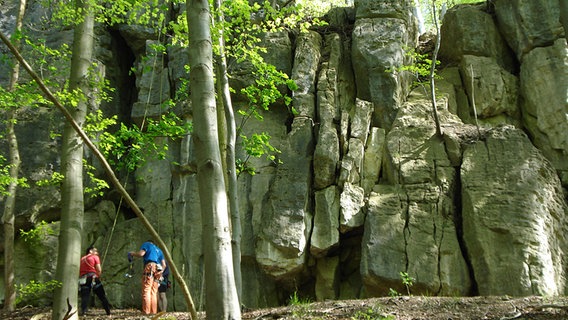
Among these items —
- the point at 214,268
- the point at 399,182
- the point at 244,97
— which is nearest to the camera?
the point at 214,268

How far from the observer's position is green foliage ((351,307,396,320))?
6.30 meters

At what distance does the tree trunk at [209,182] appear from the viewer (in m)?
4.47

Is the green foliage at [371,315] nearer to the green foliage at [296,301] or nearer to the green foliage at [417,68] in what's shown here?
the green foliage at [296,301]

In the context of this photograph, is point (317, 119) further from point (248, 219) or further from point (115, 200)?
point (115, 200)

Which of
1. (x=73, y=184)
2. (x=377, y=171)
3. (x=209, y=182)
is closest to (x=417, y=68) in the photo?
(x=377, y=171)

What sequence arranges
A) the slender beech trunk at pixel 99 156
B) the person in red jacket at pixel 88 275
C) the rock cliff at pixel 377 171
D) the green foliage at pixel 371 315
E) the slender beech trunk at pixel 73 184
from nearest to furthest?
the slender beech trunk at pixel 99 156 → the green foliage at pixel 371 315 → the slender beech trunk at pixel 73 184 → the person in red jacket at pixel 88 275 → the rock cliff at pixel 377 171

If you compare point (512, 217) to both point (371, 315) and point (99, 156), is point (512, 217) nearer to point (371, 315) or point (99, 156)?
point (371, 315)

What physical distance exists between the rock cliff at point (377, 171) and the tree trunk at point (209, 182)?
18.5 feet

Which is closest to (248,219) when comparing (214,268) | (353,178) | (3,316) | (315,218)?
(315,218)

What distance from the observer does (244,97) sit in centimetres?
1587

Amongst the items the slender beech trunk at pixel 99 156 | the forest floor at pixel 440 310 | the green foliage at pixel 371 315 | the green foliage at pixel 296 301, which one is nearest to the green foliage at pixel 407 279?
the green foliage at pixel 296 301

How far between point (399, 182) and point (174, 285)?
7.23m

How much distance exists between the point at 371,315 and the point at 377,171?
25.2ft

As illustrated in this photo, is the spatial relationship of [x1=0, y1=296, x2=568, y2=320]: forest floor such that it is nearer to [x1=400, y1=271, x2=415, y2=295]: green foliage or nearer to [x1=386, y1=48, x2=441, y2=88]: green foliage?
[x1=400, y1=271, x2=415, y2=295]: green foliage
